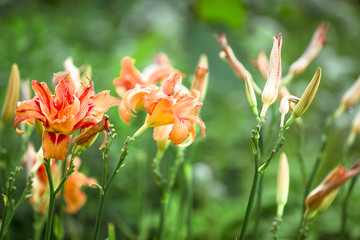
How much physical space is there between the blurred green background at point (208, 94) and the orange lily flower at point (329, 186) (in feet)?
0.85

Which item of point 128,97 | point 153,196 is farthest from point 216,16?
point 128,97

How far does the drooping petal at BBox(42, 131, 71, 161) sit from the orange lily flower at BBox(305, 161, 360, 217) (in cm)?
28

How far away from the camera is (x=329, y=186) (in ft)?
1.56

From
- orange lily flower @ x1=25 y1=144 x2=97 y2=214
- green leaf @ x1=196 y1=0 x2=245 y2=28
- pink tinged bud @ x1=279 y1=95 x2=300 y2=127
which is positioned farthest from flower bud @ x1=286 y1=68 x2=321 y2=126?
green leaf @ x1=196 y1=0 x2=245 y2=28

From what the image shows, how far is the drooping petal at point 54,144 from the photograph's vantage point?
18.0 inches

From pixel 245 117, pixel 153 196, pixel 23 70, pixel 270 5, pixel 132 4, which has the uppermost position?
pixel 132 4

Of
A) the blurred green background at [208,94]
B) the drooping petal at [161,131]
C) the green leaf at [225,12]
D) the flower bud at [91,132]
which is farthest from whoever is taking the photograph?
the green leaf at [225,12]

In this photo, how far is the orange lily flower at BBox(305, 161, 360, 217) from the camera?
456mm

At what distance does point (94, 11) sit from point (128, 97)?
2088mm

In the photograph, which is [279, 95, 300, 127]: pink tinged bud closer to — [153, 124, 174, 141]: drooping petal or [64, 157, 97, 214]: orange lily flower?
[153, 124, 174, 141]: drooping petal

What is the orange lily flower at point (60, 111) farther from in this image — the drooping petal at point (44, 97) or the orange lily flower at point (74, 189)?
the orange lily flower at point (74, 189)

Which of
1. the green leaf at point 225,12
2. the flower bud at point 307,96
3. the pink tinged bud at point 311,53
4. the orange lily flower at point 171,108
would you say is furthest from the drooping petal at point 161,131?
the green leaf at point 225,12

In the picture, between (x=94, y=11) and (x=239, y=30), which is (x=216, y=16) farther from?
(x=94, y=11)

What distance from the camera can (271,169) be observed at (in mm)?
1467
